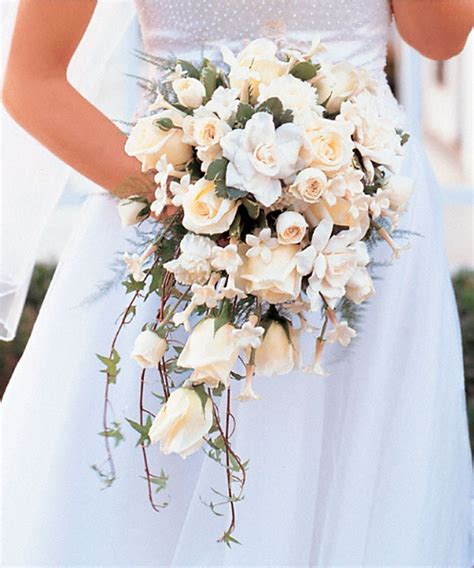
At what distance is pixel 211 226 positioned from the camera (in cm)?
143

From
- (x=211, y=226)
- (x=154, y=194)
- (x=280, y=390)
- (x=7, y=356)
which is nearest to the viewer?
(x=211, y=226)

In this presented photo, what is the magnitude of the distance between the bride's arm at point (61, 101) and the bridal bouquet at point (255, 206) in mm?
190

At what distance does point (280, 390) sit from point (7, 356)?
250 cm

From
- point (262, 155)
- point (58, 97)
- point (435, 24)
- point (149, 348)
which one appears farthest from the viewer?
point (435, 24)

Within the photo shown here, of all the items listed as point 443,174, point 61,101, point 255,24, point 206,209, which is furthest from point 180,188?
point 443,174

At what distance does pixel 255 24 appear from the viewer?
1.81 meters

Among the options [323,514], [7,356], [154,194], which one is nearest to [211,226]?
[154,194]

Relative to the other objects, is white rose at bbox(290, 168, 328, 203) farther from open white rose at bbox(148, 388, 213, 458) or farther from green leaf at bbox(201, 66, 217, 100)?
open white rose at bbox(148, 388, 213, 458)

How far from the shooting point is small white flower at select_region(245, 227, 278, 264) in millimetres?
1432

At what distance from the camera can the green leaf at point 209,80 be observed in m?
1.50

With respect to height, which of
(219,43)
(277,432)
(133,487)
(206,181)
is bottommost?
(133,487)

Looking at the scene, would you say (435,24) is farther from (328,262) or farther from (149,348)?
(149,348)

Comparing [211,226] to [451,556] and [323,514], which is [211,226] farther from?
[451,556]

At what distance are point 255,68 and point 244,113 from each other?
3.2 inches
